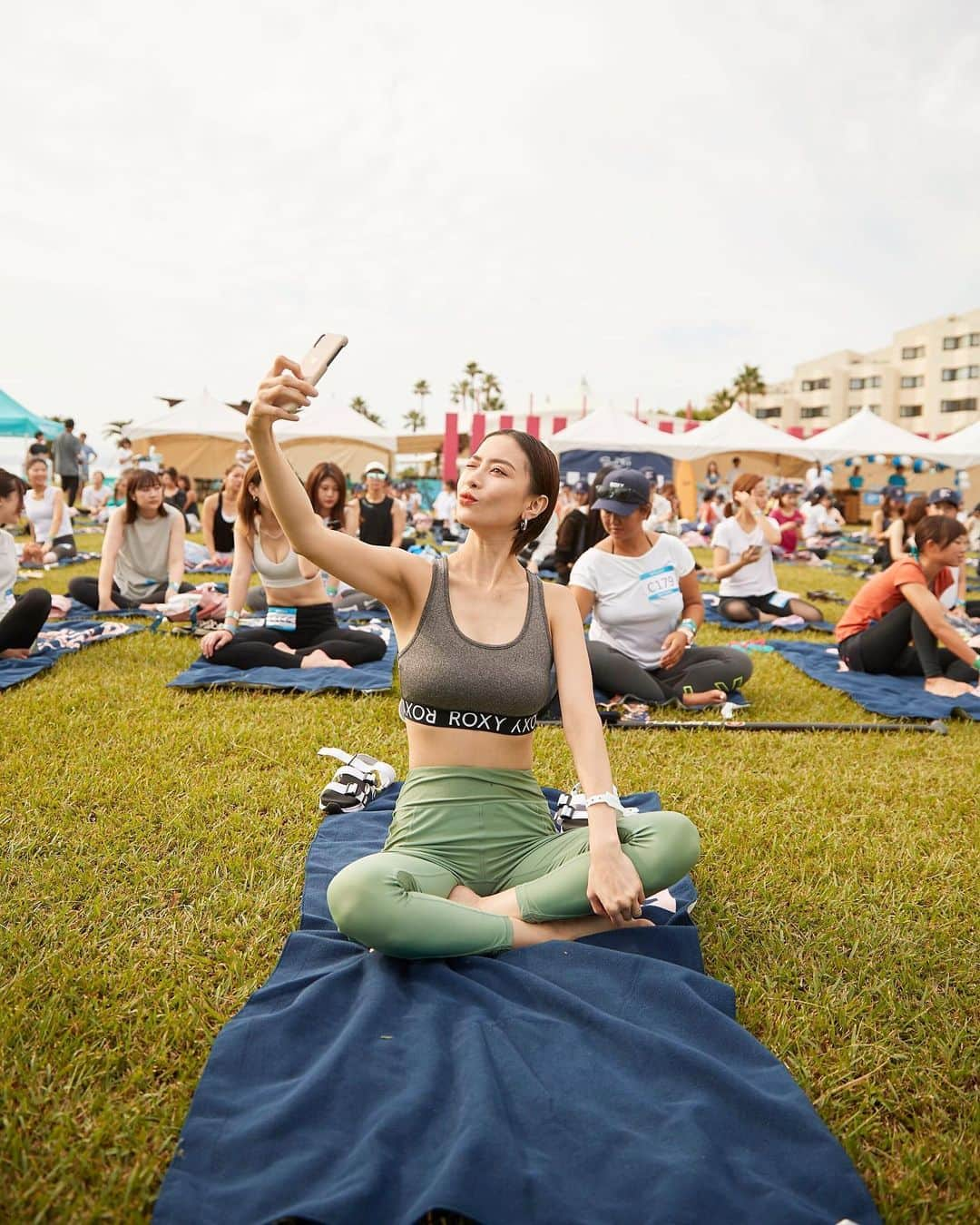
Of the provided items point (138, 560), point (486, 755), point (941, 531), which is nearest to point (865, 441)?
point (941, 531)

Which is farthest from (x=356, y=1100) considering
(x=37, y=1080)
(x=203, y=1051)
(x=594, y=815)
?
(x=594, y=815)

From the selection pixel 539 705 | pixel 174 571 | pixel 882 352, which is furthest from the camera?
pixel 882 352

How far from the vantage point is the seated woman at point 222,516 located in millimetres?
10000

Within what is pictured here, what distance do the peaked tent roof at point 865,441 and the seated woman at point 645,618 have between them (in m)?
19.1

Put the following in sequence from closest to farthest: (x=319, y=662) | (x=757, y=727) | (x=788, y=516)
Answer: (x=757, y=727) < (x=319, y=662) < (x=788, y=516)

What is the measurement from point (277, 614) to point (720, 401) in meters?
72.0

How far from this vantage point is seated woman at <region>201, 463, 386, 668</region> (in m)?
6.08

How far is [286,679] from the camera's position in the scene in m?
5.90

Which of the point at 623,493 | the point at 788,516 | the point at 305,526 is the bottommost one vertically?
the point at 788,516

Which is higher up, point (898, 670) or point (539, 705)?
point (539, 705)

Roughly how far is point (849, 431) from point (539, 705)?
2376 cm

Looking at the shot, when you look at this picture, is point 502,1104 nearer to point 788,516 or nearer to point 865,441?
point 788,516

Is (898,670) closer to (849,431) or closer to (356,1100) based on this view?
(356,1100)

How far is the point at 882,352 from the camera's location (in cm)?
6384
